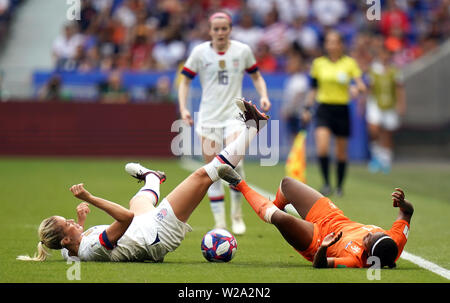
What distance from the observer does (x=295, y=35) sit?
2412 cm

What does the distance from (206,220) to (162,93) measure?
11960 millimetres

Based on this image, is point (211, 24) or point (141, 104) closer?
point (211, 24)

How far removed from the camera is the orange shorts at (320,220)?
7.07m

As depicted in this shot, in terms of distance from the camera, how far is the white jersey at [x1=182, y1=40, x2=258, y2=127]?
9906mm

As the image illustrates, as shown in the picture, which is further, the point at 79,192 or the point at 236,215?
the point at 236,215

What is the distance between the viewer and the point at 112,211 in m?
6.86

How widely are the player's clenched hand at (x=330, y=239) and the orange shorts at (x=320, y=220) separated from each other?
345 mm

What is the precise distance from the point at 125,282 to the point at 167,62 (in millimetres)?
17740

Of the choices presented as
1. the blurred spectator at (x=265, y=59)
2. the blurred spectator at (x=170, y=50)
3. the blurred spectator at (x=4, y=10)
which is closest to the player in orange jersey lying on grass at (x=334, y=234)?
the blurred spectator at (x=265, y=59)

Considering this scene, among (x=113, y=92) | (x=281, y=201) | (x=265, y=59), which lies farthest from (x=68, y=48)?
(x=281, y=201)

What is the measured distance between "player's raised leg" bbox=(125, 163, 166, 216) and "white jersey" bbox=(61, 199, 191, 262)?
150mm

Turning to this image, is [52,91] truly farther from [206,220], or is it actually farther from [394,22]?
[206,220]
